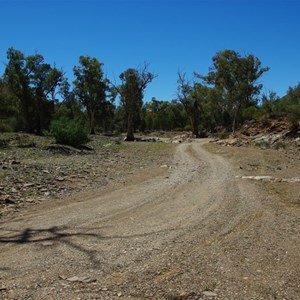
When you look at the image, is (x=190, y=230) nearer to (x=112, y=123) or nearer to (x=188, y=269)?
(x=188, y=269)

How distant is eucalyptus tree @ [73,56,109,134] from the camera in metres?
53.2

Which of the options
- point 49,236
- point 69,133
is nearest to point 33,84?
point 69,133

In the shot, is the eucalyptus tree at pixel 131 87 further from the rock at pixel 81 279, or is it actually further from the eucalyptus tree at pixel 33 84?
the rock at pixel 81 279

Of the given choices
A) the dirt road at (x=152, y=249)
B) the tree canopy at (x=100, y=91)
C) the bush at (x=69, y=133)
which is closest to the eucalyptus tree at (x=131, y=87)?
the tree canopy at (x=100, y=91)

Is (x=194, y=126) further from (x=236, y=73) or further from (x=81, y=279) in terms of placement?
(x=81, y=279)

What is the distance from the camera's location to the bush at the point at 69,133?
26.0m

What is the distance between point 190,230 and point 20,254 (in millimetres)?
2951

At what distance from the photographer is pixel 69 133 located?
84.9 feet

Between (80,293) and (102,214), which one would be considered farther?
(102,214)

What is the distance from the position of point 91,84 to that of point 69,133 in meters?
29.0

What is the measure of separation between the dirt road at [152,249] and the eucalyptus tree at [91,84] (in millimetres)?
45434

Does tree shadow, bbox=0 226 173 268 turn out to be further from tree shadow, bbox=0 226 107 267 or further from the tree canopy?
the tree canopy

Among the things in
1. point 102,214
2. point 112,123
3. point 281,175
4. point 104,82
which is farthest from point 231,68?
point 112,123

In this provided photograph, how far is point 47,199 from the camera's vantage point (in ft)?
32.1
